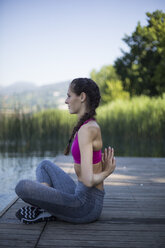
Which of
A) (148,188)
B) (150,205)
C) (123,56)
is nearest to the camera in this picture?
(150,205)

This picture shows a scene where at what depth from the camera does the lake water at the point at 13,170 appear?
312cm

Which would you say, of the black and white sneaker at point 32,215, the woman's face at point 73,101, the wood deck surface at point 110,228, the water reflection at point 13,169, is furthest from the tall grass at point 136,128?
the woman's face at point 73,101

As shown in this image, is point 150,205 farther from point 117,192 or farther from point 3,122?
point 3,122

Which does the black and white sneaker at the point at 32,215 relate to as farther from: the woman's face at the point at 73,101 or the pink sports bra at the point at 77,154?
the woman's face at the point at 73,101

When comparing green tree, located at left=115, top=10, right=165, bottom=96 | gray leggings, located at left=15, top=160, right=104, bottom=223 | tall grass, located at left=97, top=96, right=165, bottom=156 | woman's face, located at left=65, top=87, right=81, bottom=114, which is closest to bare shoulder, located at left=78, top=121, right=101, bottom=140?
woman's face, located at left=65, top=87, right=81, bottom=114

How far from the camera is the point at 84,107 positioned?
155 centimetres

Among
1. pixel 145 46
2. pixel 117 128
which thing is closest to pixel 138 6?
pixel 145 46

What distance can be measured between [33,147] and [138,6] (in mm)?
15032

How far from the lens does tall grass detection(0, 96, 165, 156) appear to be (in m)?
6.98

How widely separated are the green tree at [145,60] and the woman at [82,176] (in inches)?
612

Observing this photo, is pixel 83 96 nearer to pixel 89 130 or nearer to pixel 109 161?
pixel 89 130

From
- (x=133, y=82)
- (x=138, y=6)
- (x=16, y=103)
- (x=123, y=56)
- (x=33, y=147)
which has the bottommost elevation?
(x=33, y=147)

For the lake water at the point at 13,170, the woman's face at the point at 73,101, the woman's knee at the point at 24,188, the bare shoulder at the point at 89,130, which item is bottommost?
the lake water at the point at 13,170

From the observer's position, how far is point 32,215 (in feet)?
5.39
